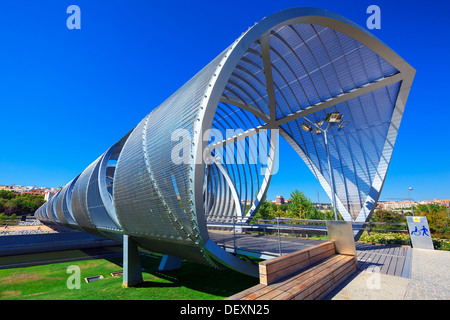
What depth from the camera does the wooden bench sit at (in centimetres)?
371

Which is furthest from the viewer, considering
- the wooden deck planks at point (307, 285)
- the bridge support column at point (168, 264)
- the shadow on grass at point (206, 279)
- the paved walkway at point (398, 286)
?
the bridge support column at point (168, 264)

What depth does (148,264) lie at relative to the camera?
56.8 feet

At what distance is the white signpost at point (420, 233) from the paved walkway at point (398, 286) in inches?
→ 170

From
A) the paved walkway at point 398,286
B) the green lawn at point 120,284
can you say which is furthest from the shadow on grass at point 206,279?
the paved walkway at point 398,286

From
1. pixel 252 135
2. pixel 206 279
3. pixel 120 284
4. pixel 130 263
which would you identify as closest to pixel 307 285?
pixel 206 279

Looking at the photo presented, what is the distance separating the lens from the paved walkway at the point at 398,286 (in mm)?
4422

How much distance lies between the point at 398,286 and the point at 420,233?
778 cm

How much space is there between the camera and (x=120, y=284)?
1191 cm

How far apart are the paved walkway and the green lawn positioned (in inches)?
255

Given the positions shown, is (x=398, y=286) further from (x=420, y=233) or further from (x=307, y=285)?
(x=420, y=233)

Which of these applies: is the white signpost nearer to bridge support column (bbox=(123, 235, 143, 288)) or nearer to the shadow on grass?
the shadow on grass

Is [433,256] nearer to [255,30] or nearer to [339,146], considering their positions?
[255,30]

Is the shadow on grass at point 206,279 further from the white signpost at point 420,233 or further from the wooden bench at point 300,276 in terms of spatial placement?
the white signpost at point 420,233

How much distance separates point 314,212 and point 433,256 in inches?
1045
